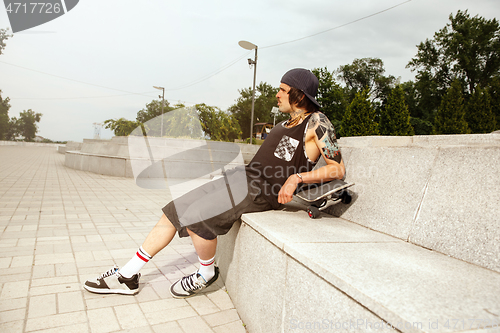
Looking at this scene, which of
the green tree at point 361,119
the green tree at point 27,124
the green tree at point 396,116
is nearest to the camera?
the green tree at point 361,119

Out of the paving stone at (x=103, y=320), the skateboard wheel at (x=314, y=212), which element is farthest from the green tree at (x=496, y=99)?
the paving stone at (x=103, y=320)

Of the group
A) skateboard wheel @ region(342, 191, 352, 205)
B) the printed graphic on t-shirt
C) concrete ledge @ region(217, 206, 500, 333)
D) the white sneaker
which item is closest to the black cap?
the printed graphic on t-shirt

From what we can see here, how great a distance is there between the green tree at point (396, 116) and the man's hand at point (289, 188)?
26.8 metres

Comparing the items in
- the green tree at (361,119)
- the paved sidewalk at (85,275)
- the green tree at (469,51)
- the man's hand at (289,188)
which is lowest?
the paved sidewalk at (85,275)

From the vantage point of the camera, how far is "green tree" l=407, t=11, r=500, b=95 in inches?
1368

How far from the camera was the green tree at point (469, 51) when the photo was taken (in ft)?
114

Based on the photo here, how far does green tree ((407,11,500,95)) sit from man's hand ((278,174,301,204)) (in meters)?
41.8

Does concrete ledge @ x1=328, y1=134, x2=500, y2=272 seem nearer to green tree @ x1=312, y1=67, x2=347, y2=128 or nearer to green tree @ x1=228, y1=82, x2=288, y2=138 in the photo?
green tree @ x1=312, y1=67, x2=347, y2=128

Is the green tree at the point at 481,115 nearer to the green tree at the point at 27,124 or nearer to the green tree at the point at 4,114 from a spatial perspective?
the green tree at the point at 4,114

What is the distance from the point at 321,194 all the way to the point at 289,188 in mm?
242

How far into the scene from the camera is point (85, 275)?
2.85 metres

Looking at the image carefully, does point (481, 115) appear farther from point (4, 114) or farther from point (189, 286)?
point (4, 114)

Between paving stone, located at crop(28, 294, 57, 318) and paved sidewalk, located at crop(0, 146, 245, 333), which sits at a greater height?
paving stone, located at crop(28, 294, 57, 318)

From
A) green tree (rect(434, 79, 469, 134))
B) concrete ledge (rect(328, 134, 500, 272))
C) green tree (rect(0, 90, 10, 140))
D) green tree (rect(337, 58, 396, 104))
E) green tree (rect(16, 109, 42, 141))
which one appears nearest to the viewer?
concrete ledge (rect(328, 134, 500, 272))
